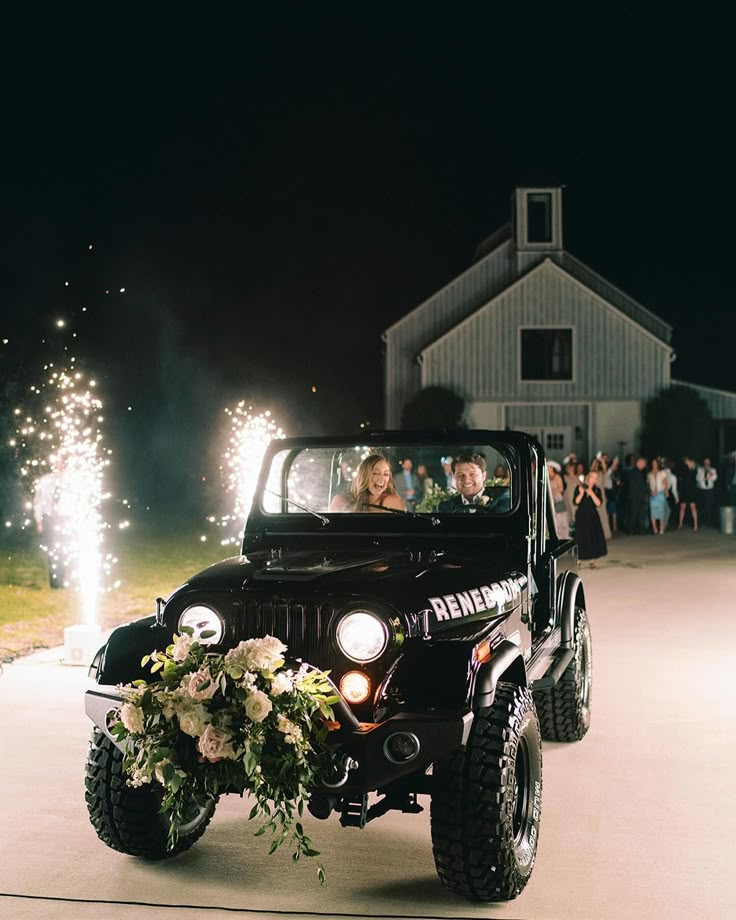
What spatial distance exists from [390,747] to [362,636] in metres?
0.47

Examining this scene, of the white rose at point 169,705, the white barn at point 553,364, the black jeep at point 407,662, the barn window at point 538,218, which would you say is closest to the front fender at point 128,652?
the black jeep at point 407,662

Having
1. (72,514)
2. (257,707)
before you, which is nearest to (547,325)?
(72,514)

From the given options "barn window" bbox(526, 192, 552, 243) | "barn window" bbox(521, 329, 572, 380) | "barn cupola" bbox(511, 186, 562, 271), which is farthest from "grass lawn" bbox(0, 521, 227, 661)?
"barn window" bbox(526, 192, 552, 243)

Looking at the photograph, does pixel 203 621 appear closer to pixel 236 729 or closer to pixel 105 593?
pixel 236 729

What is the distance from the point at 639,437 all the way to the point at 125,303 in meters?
16.1

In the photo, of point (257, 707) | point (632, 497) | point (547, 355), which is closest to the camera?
point (257, 707)

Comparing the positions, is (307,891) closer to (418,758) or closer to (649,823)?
(418,758)

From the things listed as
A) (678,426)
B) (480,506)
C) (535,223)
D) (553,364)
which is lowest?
(480,506)

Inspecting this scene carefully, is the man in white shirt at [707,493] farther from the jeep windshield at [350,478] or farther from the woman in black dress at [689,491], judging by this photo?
the jeep windshield at [350,478]

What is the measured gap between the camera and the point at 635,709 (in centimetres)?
789

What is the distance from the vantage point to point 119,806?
470cm

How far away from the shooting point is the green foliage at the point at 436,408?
31750 mm

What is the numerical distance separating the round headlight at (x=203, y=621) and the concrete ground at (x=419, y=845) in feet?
3.51

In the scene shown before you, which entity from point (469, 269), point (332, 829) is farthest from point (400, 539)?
point (469, 269)
